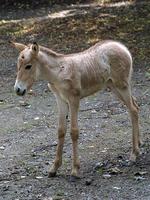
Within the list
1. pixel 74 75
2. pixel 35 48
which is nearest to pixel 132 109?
pixel 74 75

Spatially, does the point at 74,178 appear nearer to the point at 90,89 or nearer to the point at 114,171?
the point at 114,171

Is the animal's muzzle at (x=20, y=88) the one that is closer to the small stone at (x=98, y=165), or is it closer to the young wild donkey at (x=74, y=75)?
the young wild donkey at (x=74, y=75)

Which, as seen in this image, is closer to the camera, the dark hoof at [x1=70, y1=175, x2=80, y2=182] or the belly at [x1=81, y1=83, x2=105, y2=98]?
the dark hoof at [x1=70, y1=175, x2=80, y2=182]

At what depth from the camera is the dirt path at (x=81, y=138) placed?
605 cm

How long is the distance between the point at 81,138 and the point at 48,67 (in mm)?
1940

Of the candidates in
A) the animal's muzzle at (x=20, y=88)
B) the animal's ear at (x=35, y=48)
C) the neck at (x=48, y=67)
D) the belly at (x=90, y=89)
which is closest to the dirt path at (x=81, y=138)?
the belly at (x=90, y=89)

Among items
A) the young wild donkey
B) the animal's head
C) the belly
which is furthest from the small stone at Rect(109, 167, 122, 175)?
the animal's head

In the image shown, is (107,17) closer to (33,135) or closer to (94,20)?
(94,20)

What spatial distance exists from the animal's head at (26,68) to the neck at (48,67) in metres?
0.12

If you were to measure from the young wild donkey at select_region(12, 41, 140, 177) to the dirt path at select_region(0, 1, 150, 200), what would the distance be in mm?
320

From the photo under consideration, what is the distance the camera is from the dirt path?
19.9ft

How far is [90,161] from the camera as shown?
6.99 m

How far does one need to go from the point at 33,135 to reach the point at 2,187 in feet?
7.48

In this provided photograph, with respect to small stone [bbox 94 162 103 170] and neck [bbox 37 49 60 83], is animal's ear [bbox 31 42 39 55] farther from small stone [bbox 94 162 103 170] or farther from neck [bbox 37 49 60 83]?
small stone [bbox 94 162 103 170]
